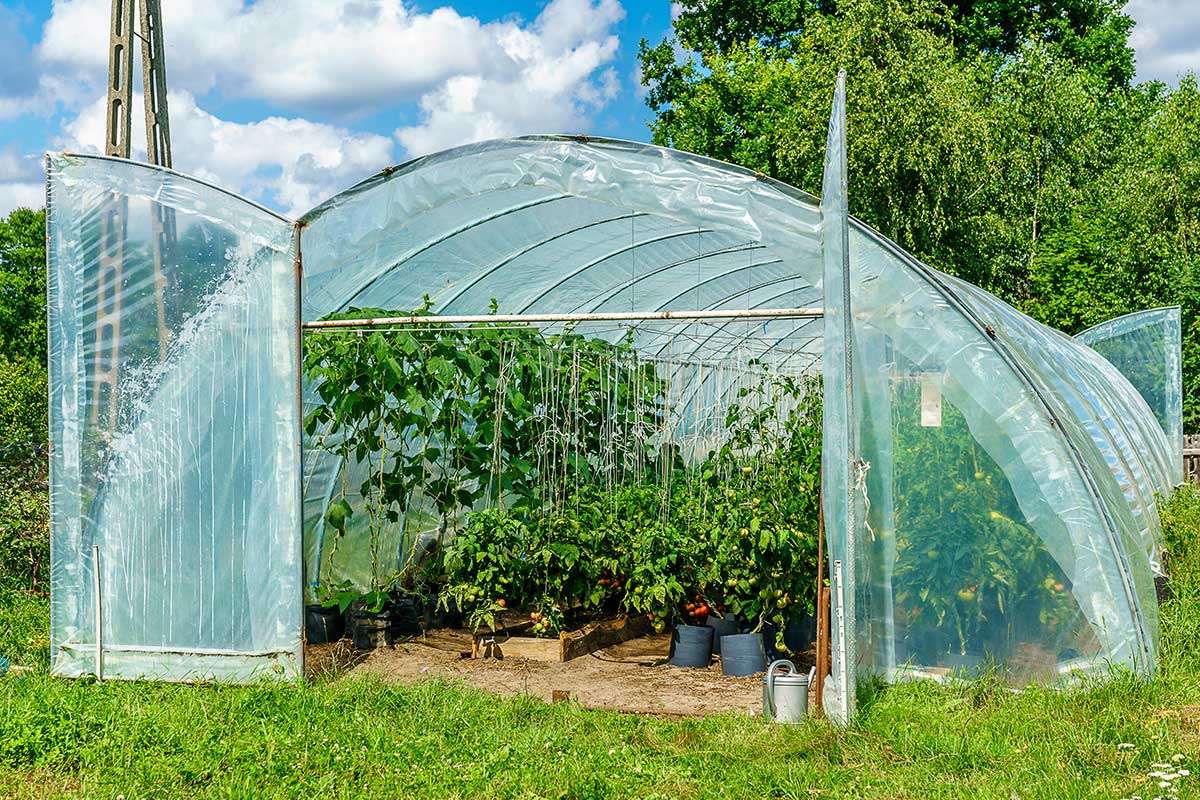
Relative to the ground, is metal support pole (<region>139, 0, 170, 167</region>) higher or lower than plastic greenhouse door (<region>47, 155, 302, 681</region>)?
higher

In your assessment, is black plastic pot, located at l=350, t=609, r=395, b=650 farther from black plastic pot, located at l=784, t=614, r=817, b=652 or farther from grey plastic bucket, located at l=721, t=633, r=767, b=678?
black plastic pot, located at l=784, t=614, r=817, b=652

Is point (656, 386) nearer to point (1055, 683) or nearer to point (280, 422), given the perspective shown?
point (280, 422)

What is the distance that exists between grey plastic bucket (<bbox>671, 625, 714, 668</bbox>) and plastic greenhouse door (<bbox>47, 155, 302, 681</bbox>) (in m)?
2.11

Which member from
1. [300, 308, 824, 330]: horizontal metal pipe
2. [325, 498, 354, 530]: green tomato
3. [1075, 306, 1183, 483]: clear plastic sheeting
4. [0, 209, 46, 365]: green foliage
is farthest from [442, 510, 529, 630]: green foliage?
[0, 209, 46, 365]: green foliage

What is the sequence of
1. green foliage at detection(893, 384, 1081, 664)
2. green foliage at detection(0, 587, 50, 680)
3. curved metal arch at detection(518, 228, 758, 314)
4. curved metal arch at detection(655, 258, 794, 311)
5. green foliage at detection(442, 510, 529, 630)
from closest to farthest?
green foliage at detection(893, 384, 1081, 664) < green foliage at detection(0, 587, 50, 680) < green foliage at detection(442, 510, 529, 630) < curved metal arch at detection(518, 228, 758, 314) < curved metal arch at detection(655, 258, 794, 311)

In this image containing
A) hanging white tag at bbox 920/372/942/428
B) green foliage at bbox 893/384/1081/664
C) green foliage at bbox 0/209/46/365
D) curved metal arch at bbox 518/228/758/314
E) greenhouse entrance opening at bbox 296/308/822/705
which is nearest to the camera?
green foliage at bbox 893/384/1081/664

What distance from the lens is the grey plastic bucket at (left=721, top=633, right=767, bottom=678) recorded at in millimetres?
5746

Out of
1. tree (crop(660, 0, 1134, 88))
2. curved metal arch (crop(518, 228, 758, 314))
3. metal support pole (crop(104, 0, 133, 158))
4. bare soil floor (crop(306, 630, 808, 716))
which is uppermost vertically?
tree (crop(660, 0, 1134, 88))

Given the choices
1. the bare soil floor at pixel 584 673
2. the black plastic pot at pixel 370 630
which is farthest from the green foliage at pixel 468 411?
the bare soil floor at pixel 584 673

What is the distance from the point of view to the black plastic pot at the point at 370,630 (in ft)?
20.9

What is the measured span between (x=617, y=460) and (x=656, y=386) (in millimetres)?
653

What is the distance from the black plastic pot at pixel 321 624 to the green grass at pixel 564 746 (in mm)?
1453

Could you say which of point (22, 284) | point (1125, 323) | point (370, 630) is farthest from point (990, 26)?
point (22, 284)

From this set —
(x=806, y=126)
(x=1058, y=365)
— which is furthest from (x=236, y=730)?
(x=806, y=126)
